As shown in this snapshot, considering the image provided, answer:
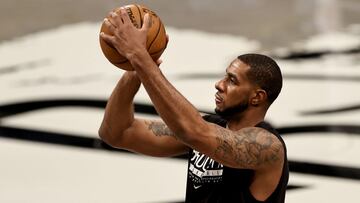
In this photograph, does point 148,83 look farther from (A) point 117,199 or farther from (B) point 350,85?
(B) point 350,85

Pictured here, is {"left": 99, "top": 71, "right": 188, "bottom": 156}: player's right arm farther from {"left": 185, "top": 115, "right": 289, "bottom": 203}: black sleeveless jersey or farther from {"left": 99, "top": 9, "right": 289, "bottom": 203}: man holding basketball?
{"left": 185, "top": 115, "right": 289, "bottom": 203}: black sleeveless jersey

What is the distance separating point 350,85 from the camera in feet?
16.7

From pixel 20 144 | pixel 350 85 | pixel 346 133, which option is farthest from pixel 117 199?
pixel 350 85

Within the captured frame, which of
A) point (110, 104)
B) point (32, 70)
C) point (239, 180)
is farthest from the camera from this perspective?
point (32, 70)

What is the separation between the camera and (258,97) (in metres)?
2.25

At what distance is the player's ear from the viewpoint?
2.24 metres

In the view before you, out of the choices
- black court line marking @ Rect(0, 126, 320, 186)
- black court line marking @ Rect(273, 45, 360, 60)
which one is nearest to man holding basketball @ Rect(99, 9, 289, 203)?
black court line marking @ Rect(0, 126, 320, 186)

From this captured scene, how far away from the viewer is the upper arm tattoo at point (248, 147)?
2082 millimetres

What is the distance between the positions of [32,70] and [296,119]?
202cm

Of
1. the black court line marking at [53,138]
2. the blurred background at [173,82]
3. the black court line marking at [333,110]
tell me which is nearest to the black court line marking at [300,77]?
the blurred background at [173,82]

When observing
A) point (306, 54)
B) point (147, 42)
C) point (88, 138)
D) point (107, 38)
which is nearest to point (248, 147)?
point (147, 42)

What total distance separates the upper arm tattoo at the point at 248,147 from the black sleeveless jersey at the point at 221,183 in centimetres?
6

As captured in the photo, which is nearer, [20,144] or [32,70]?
[20,144]

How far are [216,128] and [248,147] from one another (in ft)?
0.39
